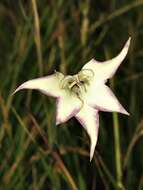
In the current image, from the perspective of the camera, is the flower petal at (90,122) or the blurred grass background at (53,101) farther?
the blurred grass background at (53,101)

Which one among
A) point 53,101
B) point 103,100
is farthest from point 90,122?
point 53,101

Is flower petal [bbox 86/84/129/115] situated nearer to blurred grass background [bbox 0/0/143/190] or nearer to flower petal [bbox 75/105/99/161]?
flower petal [bbox 75/105/99/161]

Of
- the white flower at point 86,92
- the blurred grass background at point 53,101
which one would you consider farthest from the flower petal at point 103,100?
the blurred grass background at point 53,101

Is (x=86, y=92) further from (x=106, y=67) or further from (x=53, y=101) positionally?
(x=53, y=101)

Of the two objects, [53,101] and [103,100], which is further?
[53,101]

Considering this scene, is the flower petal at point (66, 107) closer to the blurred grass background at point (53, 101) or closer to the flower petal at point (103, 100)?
the flower petal at point (103, 100)

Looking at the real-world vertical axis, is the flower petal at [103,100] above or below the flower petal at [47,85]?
below

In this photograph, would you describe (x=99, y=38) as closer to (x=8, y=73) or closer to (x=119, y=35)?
→ (x=119, y=35)
